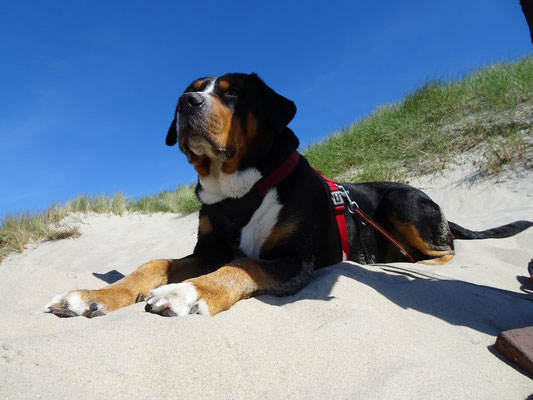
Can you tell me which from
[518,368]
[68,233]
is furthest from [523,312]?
[68,233]

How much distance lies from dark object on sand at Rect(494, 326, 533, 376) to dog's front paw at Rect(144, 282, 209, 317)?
1541 millimetres

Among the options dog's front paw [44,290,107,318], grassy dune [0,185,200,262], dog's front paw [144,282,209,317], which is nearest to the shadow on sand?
dog's front paw [144,282,209,317]

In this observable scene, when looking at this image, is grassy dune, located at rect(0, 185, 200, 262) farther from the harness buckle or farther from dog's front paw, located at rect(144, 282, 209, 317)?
dog's front paw, located at rect(144, 282, 209, 317)

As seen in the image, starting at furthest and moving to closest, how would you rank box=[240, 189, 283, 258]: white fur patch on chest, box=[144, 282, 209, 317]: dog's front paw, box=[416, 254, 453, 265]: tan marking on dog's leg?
box=[416, 254, 453, 265]: tan marking on dog's leg, box=[240, 189, 283, 258]: white fur patch on chest, box=[144, 282, 209, 317]: dog's front paw

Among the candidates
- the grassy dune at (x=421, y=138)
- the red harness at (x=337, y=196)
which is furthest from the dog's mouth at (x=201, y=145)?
the grassy dune at (x=421, y=138)

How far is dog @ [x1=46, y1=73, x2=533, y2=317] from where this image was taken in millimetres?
2463

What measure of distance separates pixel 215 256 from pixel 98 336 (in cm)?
181

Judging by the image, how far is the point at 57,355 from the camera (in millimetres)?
1414

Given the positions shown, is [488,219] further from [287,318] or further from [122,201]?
[122,201]

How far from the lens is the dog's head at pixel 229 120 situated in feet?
9.32

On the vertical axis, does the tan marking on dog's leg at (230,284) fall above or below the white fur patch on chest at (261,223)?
below

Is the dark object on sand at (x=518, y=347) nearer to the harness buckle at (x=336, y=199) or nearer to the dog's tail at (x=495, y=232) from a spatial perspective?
the harness buckle at (x=336, y=199)

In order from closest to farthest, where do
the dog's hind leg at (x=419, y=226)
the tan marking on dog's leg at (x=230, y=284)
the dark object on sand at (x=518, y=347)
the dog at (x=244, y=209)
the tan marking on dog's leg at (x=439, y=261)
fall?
1. the dark object on sand at (x=518, y=347)
2. the tan marking on dog's leg at (x=230, y=284)
3. the dog at (x=244, y=209)
4. the tan marking on dog's leg at (x=439, y=261)
5. the dog's hind leg at (x=419, y=226)

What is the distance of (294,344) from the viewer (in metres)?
1.80
